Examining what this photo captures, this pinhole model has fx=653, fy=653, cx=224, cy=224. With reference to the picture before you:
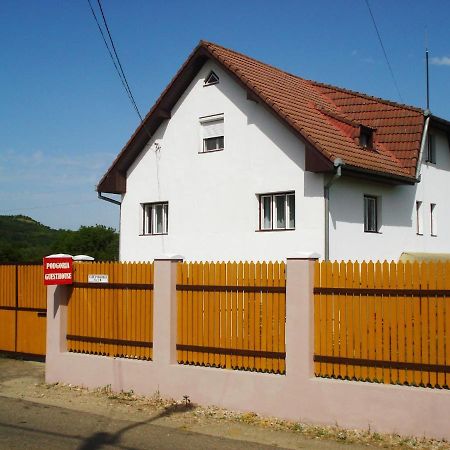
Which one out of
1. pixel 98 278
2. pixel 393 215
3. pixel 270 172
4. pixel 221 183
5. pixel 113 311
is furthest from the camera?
pixel 393 215

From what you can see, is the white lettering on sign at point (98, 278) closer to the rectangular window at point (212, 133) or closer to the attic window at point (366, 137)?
the rectangular window at point (212, 133)

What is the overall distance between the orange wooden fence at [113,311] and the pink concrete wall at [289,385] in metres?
0.21

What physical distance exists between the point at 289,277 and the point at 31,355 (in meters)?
7.25

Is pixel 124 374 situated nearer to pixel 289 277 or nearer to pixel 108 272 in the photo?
pixel 108 272

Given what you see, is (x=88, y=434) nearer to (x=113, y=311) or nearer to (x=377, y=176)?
(x=113, y=311)

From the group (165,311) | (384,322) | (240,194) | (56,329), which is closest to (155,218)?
(240,194)

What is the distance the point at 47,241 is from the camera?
217 feet

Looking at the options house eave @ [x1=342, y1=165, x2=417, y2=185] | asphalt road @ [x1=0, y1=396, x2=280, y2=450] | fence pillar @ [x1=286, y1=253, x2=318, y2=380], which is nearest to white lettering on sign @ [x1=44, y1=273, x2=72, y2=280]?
asphalt road @ [x1=0, y1=396, x2=280, y2=450]

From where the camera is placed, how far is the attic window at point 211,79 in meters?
18.0

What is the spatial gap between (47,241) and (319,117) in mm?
52641

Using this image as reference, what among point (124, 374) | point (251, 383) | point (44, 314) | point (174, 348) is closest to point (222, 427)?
point (251, 383)

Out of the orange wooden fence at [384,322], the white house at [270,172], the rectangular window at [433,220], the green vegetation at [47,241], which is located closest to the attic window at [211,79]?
the white house at [270,172]

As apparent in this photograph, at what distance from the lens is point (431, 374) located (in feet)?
25.1

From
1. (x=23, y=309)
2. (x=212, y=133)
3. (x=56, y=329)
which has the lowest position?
(x=56, y=329)
